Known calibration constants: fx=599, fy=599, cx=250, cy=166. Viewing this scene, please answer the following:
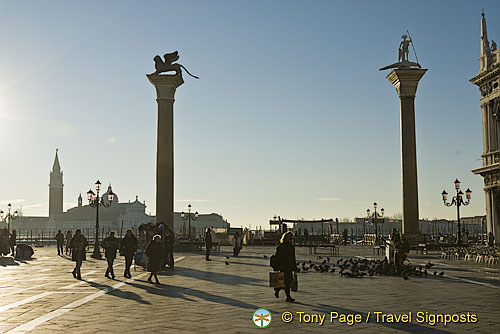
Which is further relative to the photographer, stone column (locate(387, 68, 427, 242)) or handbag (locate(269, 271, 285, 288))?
stone column (locate(387, 68, 427, 242))

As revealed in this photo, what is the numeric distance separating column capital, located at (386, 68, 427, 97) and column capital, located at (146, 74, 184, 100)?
11.1 m

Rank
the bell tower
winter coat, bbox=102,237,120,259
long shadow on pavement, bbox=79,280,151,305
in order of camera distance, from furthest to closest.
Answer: the bell tower, winter coat, bbox=102,237,120,259, long shadow on pavement, bbox=79,280,151,305

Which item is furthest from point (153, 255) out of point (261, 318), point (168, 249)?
point (261, 318)

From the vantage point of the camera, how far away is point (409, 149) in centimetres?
3045

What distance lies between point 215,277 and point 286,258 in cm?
588

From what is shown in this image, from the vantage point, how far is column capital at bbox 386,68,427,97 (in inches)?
1199

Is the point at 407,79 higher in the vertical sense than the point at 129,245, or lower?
higher

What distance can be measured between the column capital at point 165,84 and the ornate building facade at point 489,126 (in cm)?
2231

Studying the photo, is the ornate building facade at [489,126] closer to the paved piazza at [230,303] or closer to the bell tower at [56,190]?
the paved piazza at [230,303]

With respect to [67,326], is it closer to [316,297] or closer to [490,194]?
[316,297]

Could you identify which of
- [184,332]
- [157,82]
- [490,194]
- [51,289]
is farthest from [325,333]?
[490,194]

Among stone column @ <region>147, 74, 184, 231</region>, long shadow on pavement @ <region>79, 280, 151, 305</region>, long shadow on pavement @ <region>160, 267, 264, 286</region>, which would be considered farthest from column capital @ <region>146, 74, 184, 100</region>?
long shadow on pavement @ <region>79, 280, 151, 305</region>

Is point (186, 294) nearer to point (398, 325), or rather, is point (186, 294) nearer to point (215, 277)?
point (215, 277)

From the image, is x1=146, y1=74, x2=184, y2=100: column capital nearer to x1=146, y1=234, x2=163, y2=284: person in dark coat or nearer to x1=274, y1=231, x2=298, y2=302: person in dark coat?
x1=146, y1=234, x2=163, y2=284: person in dark coat
